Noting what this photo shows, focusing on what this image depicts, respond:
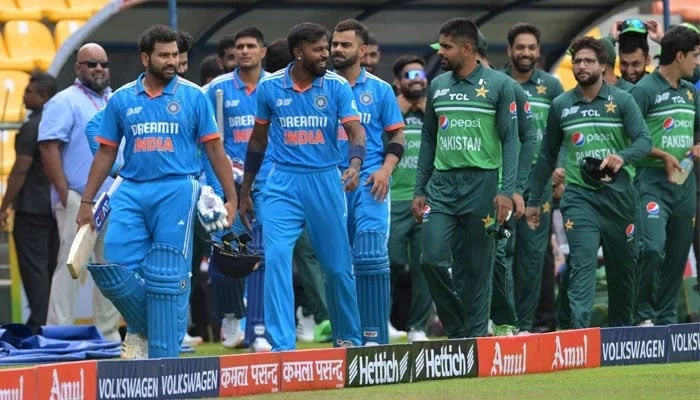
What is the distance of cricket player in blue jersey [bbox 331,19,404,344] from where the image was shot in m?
12.8

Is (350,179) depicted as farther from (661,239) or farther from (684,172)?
(684,172)

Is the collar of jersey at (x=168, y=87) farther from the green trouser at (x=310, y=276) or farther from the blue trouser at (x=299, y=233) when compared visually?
the green trouser at (x=310, y=276)

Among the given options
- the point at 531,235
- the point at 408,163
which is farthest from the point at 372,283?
A: the point at 408,163

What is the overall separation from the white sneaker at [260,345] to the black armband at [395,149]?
2164 millimetres

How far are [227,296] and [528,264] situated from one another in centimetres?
244

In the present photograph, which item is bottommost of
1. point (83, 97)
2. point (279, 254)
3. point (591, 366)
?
point (591, 366)

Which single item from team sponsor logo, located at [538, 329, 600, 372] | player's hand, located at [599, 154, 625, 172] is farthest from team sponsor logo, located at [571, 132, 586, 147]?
team sponsor logo, located at [538, 329, 600, 372]

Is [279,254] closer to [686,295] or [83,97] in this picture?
[83,97]

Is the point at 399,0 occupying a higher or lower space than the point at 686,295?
higher

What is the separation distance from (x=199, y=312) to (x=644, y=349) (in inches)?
220

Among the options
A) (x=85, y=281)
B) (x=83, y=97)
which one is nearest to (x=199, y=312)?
(x=85, y=281)

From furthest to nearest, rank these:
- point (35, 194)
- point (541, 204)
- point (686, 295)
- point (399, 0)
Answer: point (399, 0), point (686, 295), point (35, 194), point (541, 204)

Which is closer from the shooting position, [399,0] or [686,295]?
[686,295]

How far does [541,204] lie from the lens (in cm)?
1467
